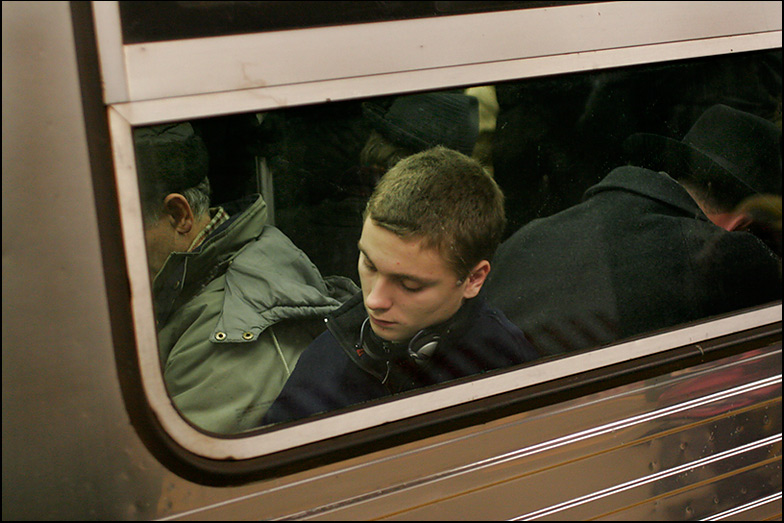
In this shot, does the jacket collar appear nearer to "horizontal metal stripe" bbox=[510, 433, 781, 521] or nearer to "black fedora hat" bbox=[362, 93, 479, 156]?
"black fedora hat" bbox=[362, 93, 479, 156]

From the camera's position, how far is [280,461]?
1384 mm

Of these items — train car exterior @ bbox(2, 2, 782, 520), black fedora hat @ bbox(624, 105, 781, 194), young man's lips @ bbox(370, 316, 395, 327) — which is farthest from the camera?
black fedora hat @ bbox(624, 105, 781, 194)

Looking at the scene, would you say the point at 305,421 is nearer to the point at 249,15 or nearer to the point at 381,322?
the point at 381,322

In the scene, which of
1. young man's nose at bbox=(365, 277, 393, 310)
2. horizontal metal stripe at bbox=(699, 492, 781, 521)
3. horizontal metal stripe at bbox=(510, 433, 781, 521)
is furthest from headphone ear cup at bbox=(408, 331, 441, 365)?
horizontal metal stripe at bbox=(699, 492, 781, 521)

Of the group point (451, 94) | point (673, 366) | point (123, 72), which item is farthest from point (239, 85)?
point (673, 366)

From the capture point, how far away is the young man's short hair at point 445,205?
1.59 metres

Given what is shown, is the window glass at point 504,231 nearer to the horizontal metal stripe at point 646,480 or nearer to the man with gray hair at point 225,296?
the man with gray hair at point 225,296

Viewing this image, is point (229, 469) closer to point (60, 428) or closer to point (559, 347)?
point (60, 428)

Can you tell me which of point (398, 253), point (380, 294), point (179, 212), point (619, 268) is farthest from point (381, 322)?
point (619, 268)

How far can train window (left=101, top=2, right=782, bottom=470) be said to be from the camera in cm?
141

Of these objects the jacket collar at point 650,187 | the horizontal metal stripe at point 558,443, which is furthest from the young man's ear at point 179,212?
the jacket collar at point 650,187

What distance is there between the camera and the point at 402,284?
1.60m

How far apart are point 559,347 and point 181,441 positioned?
0.89 metres

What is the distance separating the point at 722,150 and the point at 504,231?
714 mm
